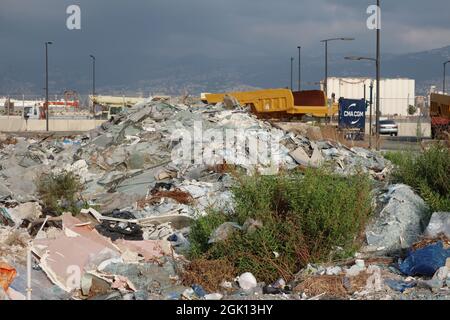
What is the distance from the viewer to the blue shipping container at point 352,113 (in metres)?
30.2

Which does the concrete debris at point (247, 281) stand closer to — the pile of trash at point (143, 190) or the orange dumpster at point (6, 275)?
the pile of trash at point (143, 190)

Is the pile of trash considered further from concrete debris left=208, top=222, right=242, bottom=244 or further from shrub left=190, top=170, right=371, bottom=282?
concrete debris left=208, top=222, right=242, bottom=244

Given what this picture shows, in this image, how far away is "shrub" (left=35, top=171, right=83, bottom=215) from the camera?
12430 millimetres

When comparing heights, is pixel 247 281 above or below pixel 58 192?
below

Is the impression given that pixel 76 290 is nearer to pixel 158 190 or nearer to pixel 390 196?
pixel 390 196

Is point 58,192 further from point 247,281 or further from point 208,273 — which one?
point 247,281

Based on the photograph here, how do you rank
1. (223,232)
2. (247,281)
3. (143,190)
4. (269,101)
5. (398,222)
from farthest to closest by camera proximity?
(269,101) → (143,190) → (398,222) → (223,232) → (247,281)

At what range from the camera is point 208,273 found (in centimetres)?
839

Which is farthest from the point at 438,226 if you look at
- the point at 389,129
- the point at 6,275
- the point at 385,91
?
the point at 385,91

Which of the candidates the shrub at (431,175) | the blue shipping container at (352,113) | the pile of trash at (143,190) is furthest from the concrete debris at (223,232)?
the blue shipping container at (352,113)

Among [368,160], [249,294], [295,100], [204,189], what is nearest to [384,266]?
[249,294]

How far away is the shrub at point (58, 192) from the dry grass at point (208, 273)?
4200 millimetres

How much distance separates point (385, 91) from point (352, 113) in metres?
74.7

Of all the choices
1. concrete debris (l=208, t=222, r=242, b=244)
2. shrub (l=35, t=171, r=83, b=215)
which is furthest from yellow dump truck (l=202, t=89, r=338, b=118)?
concrete debris (l=208, t=222, r=242, b=244)
